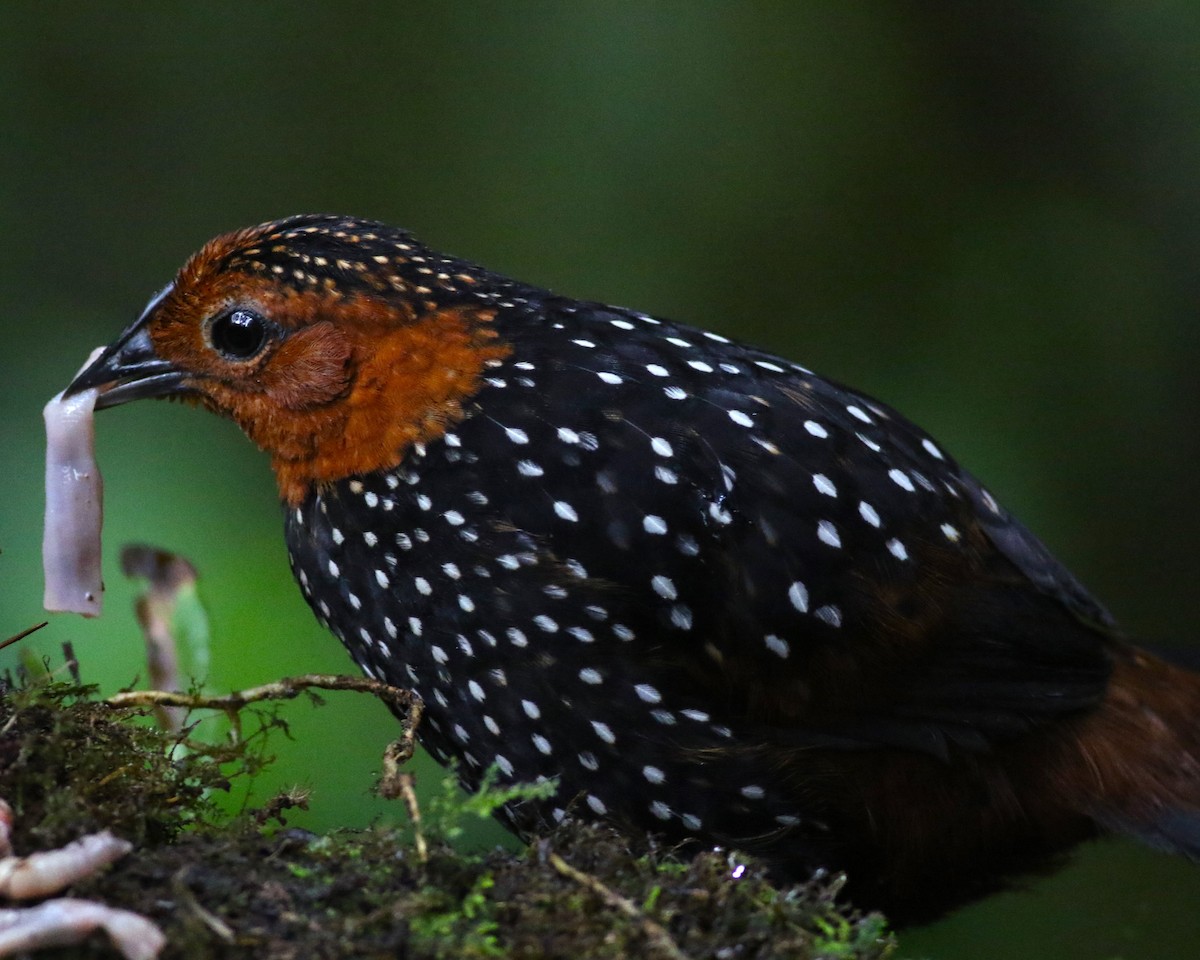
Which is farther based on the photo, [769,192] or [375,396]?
[769,192]

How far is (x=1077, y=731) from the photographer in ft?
8.14

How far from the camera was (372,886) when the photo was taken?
1406 millimetres

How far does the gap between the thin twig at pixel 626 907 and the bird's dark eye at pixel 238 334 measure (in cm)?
136

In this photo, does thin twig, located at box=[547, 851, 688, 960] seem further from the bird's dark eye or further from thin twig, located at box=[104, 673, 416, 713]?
the bird's dark eye

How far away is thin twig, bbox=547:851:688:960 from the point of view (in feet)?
4.27

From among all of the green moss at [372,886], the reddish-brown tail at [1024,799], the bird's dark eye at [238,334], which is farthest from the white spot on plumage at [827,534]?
the bird's dark eye at [238,334]

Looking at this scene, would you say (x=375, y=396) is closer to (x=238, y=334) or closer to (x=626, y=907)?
(x=238, y=334)

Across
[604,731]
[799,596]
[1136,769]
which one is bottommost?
[1136,769]

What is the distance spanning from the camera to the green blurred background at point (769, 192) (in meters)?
3.99

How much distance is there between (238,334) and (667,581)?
3.25 feet

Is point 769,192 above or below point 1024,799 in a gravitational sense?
above

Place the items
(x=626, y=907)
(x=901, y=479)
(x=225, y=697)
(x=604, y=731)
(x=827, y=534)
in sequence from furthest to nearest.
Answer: (x=901, y=479)
(x=827, y=534)
(x=604, y=731)
(x=225, y=697)
(x=626, y=907)

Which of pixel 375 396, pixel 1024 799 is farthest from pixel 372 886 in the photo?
pixel 1024 799

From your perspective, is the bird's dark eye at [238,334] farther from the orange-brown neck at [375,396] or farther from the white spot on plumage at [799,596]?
the white spot on plumage at [799,596]
